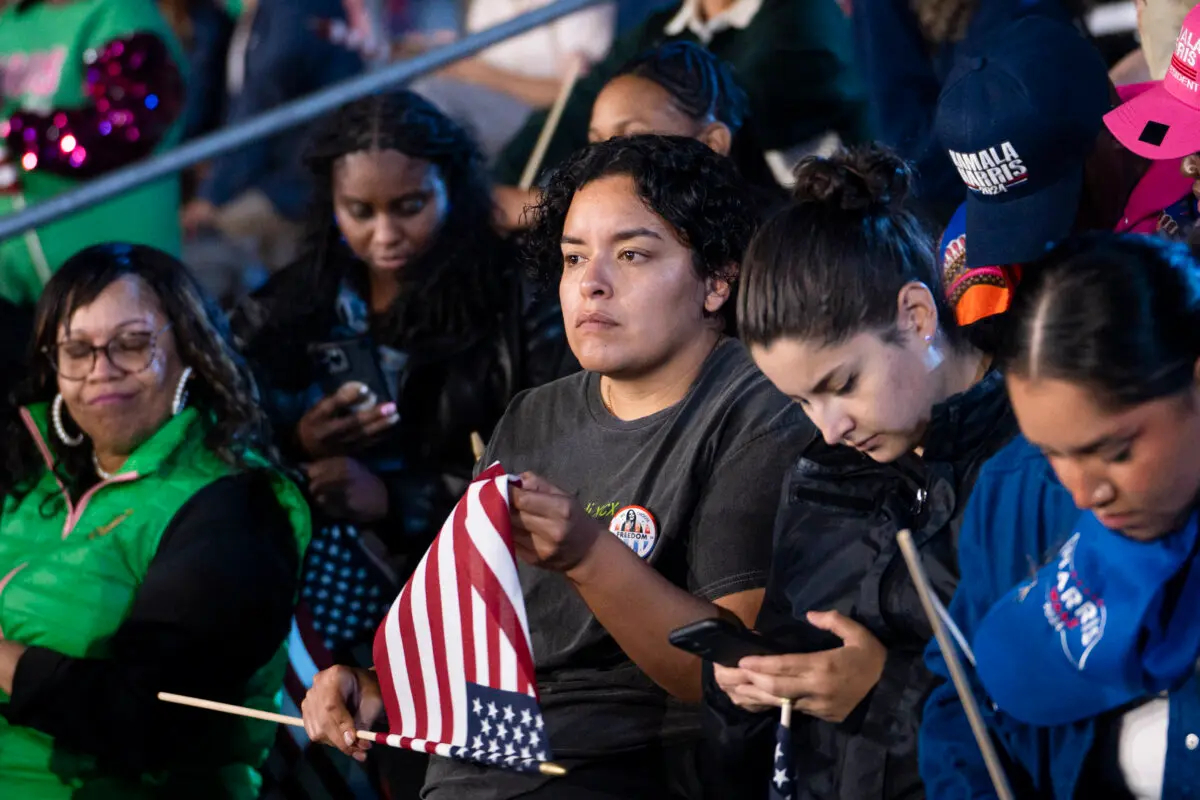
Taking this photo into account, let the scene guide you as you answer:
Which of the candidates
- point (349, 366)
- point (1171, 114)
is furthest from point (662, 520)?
point (349, 366)

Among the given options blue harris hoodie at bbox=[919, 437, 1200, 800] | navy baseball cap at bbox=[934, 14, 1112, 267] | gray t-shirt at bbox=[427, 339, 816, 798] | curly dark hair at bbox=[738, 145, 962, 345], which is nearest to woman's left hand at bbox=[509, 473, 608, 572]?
gray t-shirt at bbox=[427, 339, 816, 798]

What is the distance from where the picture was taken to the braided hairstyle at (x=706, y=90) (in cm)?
330

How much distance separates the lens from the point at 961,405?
197 cm

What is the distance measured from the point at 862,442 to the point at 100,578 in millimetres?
1483

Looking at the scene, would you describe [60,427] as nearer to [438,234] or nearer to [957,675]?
[438,234]

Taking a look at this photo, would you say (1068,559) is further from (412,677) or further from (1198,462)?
(412,677)

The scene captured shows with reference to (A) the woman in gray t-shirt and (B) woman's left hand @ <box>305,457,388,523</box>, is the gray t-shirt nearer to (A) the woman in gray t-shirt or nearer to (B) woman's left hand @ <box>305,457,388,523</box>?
(A) the woman in gray t-shirt

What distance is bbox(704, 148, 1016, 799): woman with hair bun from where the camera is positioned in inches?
77.5

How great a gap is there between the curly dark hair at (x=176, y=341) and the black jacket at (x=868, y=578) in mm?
1250

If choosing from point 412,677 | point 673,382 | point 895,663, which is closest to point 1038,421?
point 895,663

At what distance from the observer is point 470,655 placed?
2.17 metres

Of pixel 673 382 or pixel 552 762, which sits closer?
pixel 552 762

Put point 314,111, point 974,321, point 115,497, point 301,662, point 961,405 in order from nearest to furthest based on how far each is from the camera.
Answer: point 961,405 < point 974,321 < point 314,111 < point 115,497 < point 301,662

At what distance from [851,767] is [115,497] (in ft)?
5.09
